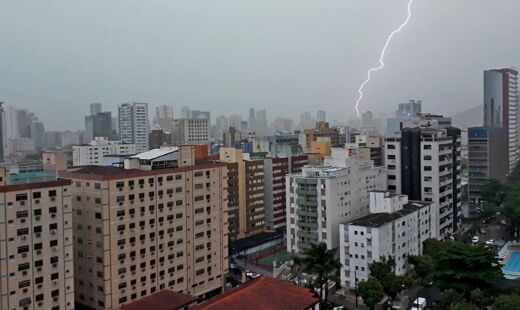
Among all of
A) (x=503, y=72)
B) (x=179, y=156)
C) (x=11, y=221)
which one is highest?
(x=503, y=72)

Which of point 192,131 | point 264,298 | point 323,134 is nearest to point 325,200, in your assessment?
point 264,298

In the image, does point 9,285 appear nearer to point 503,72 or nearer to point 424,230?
point 424,230

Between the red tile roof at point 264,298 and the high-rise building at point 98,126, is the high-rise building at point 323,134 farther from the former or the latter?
the red tile roof at point 264,298

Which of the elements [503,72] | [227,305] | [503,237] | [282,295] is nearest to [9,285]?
[227,305]

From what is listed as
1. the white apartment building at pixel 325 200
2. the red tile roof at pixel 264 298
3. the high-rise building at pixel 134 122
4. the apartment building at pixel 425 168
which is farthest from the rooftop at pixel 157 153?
the high-rise building at pixel 134 122

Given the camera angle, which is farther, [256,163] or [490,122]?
[490,122]

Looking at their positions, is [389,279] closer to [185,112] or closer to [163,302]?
[163,302]
